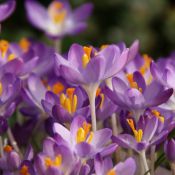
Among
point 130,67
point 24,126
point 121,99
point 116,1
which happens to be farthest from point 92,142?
point 116,1

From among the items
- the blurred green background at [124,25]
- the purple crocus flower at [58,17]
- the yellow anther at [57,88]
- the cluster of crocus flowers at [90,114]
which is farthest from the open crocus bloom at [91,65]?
the blurred green background at [124,25]

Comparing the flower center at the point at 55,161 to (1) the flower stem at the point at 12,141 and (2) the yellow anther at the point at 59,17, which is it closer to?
(1) the flower stem at the point at 12,141

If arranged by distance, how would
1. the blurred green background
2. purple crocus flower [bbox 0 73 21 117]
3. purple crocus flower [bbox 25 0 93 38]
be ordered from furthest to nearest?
the blurred green background → purple crocus flower [bbox 25 0 93 38] → purple crocus flower [bbox 0 73 21 117]

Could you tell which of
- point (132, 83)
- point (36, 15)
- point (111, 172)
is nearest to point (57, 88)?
point (132, 83)

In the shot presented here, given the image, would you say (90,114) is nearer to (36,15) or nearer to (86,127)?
(86,127)

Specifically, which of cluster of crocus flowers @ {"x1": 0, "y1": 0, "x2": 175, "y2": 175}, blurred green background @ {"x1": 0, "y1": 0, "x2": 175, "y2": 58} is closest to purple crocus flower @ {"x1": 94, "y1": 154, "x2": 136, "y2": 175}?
cluster of crocus flowers @ {"x1": 0, "y1": 0, "x2": 175, "y2": 175}

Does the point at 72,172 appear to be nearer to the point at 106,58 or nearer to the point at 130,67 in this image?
the point at 106,58

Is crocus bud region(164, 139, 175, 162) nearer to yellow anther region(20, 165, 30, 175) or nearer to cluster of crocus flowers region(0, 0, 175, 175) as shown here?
cluster of crocus flowers region(0, 0, 175, 175)
